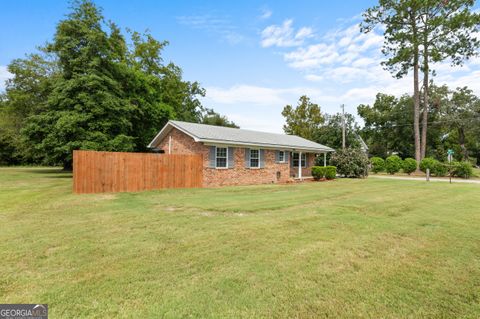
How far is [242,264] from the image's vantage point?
3652 millimetres

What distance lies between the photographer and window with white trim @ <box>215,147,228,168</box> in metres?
14.9

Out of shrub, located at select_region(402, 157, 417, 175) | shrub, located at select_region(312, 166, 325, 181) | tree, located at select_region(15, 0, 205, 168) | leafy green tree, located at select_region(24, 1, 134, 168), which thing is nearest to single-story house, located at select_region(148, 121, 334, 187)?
shrub, located at select_region(312, 166, 325, 181)

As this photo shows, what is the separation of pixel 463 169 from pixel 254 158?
20.0 m

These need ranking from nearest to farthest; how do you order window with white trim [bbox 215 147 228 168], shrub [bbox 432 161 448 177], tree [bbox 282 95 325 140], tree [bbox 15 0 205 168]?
window with white trim [bbox 215 147 228 168] < tree [bbox 15 0 205 168] < shrub [bbox 432 161 448 177] < tree [bbox 282 95 325 140]

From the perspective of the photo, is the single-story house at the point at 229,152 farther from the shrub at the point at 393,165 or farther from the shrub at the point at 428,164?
the shrub at the point at 428,164

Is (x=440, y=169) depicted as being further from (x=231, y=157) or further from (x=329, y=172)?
(x=231, y=157)

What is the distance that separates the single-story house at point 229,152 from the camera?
47.4ft

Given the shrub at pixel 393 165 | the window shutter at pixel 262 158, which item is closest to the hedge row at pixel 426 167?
the shrub at pixel 393 165

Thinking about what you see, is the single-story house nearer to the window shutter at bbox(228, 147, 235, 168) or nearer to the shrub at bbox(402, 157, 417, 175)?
the window shutter at bbox(228, 147, 235, 168)

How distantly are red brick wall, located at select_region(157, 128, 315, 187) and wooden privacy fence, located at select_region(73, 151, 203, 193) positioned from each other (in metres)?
0.58

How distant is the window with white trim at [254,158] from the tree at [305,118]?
24.7m

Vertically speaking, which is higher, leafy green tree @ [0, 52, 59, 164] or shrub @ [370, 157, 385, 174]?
leafy green tree @ [0, 52, 59, 164]

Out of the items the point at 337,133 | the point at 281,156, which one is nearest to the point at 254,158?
the point at 281,156

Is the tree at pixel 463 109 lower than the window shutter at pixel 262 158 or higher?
higher
